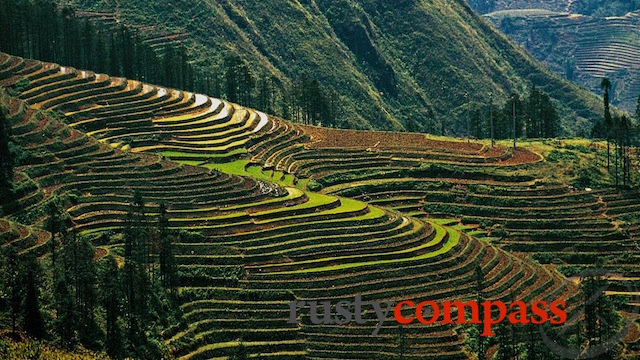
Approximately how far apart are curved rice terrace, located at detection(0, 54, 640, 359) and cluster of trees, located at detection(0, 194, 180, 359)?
1718mm

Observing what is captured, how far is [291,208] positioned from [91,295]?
24953 millimetres

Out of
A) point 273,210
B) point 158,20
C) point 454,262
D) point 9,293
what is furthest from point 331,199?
point 158,20

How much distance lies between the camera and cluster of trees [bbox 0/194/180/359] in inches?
2965

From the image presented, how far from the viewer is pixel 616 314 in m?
91.3

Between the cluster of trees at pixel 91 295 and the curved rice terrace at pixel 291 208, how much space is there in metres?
1.72

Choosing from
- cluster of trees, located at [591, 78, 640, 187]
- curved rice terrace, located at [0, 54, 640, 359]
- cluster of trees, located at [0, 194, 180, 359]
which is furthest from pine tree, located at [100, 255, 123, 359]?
cluster of trees, located at [591, 78, 640, 187]

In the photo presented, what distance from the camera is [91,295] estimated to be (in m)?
78.1

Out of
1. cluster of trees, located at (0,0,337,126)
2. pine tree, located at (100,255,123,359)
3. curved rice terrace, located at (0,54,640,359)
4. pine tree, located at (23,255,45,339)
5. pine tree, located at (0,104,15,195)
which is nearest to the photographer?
pine tree, located at (23,255,45,339)

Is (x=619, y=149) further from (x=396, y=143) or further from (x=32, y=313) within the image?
(x=32, y=313)

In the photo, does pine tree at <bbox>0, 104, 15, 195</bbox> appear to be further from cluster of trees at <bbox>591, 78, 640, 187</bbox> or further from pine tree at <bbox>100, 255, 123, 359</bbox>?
cluster of trees at <bbox>591, 78, 640, 187</bbox>

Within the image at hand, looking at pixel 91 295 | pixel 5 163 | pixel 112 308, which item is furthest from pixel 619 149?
pixel 91 295

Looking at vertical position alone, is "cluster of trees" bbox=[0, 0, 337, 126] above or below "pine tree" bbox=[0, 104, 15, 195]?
above

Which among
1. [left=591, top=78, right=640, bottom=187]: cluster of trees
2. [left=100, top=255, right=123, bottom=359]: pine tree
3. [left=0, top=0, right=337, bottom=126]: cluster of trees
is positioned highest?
[left=0, top=0, right=337, bottom=126]: cluster of trees

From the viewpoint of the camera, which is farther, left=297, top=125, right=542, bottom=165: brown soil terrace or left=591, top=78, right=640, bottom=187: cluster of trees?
left=297, top=125, right=542, bottom=165: brown soil terrace
